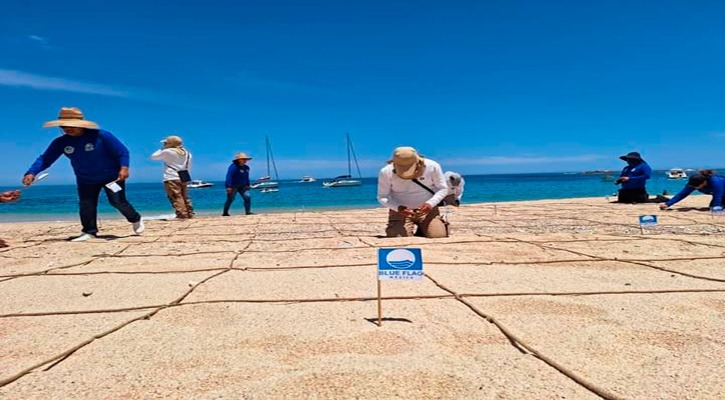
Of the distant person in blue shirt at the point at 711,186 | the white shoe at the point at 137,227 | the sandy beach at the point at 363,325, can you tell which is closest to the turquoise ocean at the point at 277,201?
the white shoe at the point at 137,227

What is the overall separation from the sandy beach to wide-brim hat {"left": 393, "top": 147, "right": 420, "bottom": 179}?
1.00m

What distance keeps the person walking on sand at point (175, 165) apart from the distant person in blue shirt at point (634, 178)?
843 cm

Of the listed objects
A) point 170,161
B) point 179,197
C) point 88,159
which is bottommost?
point 179,197

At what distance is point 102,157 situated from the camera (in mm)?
5055

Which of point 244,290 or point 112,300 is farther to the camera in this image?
point 244,290

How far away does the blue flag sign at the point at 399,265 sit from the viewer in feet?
6.92

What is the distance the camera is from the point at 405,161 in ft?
15.1

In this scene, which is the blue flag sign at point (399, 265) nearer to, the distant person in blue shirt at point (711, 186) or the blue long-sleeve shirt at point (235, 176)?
the distant person in blue shirt at point (711, 186)

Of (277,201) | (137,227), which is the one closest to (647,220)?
(137,227)

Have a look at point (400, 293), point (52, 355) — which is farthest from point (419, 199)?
point (52, 355)

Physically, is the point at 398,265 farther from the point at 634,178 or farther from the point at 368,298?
the point at 634,178

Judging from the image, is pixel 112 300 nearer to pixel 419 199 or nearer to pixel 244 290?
pixel 244 290

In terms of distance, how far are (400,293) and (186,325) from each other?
1128 millimetres

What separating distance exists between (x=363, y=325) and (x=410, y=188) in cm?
300
